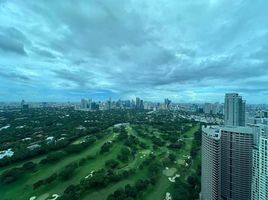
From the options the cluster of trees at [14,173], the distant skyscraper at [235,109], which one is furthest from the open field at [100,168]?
the distant skyscraper at [235,109]

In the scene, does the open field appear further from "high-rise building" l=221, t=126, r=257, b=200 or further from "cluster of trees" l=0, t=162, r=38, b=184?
"high-rise building" l=221, t=126, r=257, b=200

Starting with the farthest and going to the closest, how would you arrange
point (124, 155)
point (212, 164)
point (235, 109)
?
point (235, 109) → point (124, 155) → point (212, 164)

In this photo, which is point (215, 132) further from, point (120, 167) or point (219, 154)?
point (120, 167)

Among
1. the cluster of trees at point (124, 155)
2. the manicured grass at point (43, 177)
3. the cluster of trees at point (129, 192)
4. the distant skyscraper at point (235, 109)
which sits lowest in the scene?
the manicured grass at point (43, 177)

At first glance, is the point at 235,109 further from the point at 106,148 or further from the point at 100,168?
the point at 100,168

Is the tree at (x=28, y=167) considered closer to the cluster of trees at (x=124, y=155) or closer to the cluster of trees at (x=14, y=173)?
the cluster of trees at (x=14, y=173)

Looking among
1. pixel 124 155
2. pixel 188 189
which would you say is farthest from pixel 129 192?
pixel 124 155
